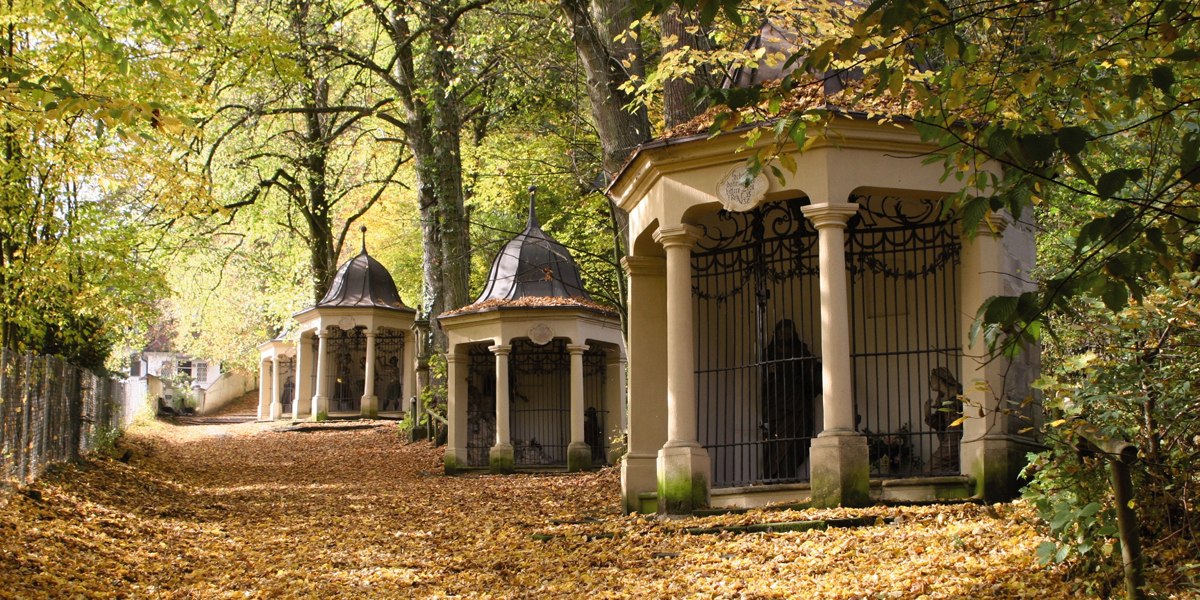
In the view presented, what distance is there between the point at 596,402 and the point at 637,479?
9643 millimetres

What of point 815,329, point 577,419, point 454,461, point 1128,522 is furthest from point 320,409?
point 1128,522

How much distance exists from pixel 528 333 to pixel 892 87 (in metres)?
14.6

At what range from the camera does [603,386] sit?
21.3 metres

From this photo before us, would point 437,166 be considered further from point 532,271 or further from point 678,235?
point 678,235

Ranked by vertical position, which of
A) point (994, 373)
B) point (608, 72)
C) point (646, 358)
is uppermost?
point (608, 72)

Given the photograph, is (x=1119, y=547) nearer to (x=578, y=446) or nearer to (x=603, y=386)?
(x=578, y=446)

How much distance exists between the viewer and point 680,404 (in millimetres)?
10562

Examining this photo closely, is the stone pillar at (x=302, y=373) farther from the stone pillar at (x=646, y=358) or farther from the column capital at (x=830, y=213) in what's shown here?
the column capital at (x=830, y=213)

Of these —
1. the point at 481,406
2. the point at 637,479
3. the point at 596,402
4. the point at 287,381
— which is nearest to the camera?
the point at 637,479

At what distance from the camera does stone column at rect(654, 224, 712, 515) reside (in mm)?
10438

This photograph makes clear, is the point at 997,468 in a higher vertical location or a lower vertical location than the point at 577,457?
higher

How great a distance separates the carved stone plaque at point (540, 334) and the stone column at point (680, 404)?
824 cm

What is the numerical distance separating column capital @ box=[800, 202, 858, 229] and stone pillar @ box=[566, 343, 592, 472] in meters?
9.77

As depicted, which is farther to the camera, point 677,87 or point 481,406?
point 481,406
